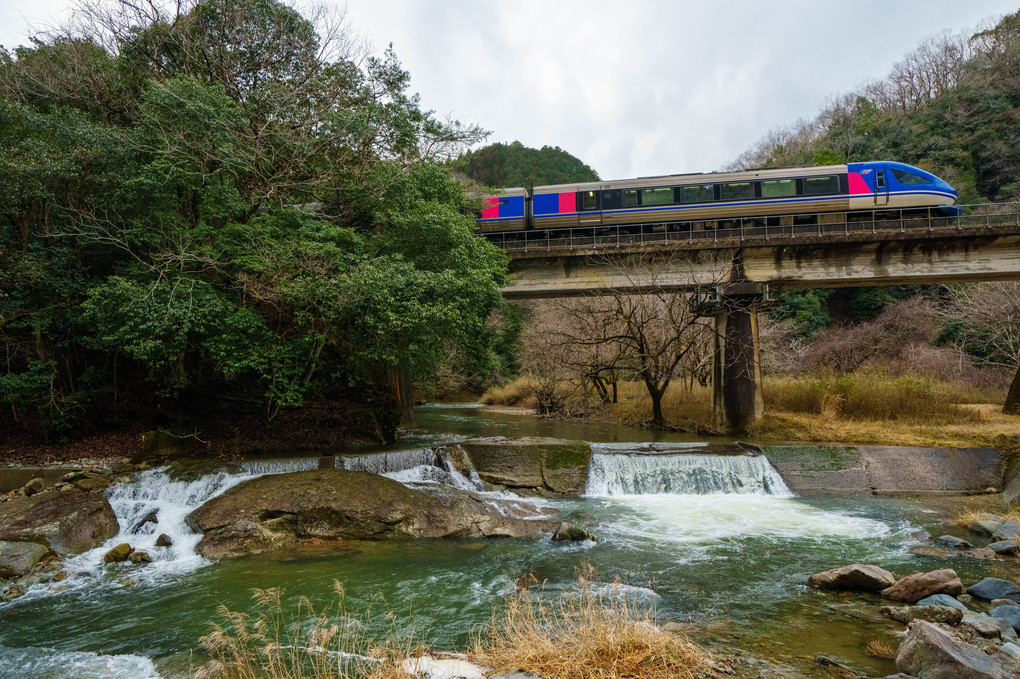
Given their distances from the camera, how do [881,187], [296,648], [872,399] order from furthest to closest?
[881,187] → [872,399] → [296,648]

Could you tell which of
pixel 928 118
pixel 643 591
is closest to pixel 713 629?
pixel 643 591

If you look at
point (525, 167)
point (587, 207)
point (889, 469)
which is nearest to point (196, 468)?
point (587, 207)

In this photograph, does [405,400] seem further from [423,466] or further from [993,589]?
[993,589]

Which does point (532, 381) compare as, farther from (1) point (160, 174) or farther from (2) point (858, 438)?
(1) point (160, 174)

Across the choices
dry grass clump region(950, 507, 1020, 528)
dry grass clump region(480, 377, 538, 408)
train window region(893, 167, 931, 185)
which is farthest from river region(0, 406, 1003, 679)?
dry grass clump region(480, 377, 538, 408)

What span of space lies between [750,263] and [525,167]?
43.9 meters

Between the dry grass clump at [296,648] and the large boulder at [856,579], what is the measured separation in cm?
562

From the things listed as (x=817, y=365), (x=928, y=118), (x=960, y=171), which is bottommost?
(x=817, y=365)

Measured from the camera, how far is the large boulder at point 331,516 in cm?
1057

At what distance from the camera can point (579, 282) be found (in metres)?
21.5

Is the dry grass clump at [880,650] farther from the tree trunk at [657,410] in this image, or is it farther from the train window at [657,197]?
the train window at [657,197]

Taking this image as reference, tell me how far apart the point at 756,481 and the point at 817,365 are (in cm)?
2238

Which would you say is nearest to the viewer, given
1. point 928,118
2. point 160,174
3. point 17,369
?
point 160,174

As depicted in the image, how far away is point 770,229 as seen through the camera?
65.9 feet
